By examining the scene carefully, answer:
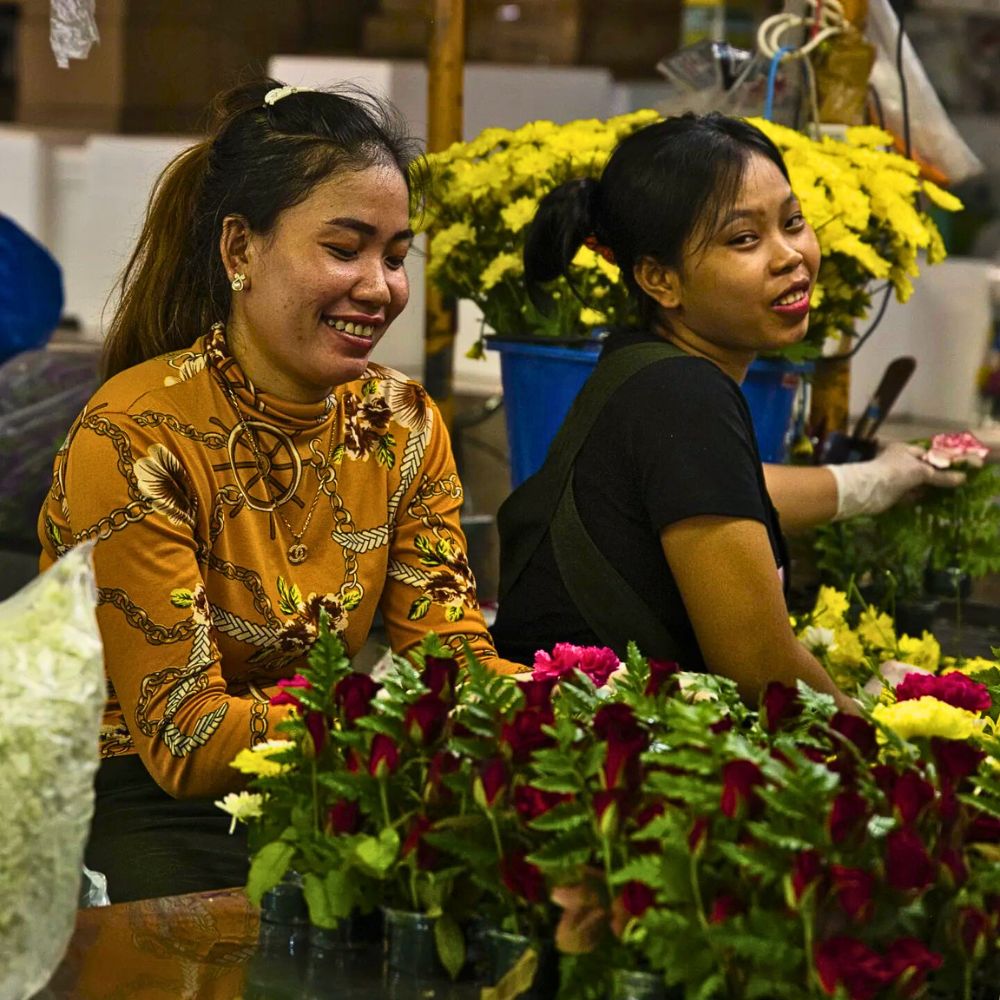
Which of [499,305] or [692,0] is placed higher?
[692,0]

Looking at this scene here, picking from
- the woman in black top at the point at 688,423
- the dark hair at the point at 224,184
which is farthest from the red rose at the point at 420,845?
the dark hair at the point at 224,184

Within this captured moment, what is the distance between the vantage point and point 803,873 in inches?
39.8

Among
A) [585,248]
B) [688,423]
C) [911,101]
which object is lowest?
[688,423]

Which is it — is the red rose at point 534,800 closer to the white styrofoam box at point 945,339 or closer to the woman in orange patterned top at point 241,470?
Answer: the woman in orange patterned top at point 241,470

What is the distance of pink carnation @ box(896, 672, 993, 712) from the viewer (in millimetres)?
1380

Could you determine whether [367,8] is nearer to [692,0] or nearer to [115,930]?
[692,0]

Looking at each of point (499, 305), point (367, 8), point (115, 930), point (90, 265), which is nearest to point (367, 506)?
point (115, 930)

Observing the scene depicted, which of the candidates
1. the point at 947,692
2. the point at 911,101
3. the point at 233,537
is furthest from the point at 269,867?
the point at 911,101

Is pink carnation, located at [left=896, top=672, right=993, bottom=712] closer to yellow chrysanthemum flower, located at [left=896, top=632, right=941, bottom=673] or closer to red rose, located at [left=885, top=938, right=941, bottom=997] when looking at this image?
red rose, located at [left=885, top=938, right=941, bottom=997]

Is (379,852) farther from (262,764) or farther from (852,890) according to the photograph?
(852,890)

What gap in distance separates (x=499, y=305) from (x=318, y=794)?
1859 mm

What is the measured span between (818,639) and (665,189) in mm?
614

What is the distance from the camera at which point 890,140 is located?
2990 millimetres

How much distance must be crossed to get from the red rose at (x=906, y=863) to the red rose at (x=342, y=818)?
350 mm
